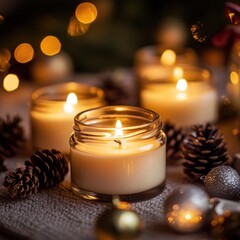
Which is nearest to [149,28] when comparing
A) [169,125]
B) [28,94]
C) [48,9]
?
[48,9]

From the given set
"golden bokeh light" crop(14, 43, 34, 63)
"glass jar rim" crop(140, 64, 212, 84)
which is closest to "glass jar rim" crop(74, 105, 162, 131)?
"glass jar rim" crop(140, 64, 212, 84)

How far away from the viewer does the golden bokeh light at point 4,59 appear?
1703 mm

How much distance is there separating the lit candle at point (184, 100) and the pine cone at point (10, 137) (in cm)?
33

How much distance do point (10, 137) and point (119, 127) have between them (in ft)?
1.24

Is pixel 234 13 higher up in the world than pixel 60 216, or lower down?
higher up

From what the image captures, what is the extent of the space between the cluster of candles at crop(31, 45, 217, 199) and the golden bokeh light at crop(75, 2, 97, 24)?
36cm

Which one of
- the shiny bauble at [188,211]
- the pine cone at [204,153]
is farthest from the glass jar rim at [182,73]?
the shiny bauble at [188,211]

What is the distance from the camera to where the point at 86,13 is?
6.15 ft

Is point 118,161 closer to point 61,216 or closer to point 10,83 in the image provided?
point 61,216

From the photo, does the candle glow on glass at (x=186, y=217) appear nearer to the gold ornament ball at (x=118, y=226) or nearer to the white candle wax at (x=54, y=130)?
the gold ornament ball at (x=118, y=226)

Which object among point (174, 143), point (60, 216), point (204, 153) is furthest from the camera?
point (174, 143)

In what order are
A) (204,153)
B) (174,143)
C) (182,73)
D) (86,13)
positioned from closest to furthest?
(204,153) < (174,143) < (182,73) < (86,13)

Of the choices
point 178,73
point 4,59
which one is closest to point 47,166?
point 178,73

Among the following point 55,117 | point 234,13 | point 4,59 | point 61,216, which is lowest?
point 61,216
